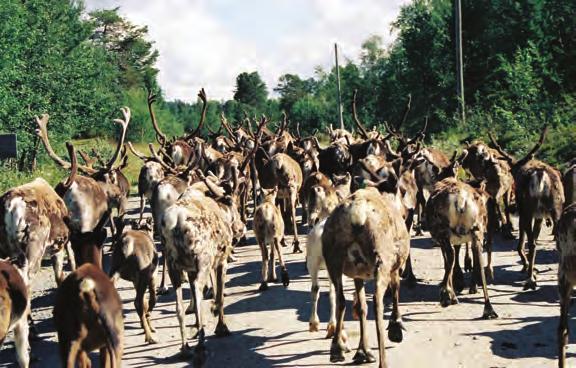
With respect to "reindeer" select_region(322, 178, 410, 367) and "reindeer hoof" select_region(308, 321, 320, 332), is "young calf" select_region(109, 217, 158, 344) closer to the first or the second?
"reindeer hoof" select_region(308, 321, 320, 332)

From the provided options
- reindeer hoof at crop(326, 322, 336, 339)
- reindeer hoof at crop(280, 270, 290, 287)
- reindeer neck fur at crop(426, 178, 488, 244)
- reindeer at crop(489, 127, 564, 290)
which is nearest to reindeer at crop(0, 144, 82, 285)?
reindeer hoof at crop(326, 322, 336, 339)

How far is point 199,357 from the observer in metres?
8.23

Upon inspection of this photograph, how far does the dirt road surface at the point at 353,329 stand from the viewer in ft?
27.7

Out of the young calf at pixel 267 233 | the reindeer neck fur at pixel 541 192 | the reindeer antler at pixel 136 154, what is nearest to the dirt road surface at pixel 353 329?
the young calf at pixel 267 233

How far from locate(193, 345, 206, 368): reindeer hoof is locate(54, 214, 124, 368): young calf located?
6.39 ft

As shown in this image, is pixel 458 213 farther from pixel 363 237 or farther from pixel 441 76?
pixel 441 76

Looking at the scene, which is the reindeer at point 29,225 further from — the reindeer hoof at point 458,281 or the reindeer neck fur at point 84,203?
the reindeer hoof at point 458,281

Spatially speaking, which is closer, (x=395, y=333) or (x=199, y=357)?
(x=199, y=357)

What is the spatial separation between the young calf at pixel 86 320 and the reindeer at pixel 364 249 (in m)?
2.71

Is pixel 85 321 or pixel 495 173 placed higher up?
pixel 495 173

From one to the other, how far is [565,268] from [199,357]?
455 centimetres

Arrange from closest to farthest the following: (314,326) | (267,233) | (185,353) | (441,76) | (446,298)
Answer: (185,353), (314,326), (446,298), (267,233), (441,76)

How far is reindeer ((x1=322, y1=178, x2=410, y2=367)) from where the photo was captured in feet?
24.9

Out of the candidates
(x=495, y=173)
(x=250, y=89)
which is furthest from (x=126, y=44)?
(x=495, y=173)
